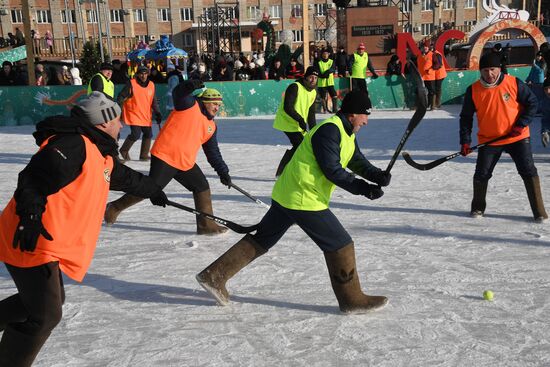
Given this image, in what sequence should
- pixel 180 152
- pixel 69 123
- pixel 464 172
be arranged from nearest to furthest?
pixel 69 123, pixel 180 152, pixel 464 172

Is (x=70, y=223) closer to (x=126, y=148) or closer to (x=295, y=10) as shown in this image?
(x=126, y=148)

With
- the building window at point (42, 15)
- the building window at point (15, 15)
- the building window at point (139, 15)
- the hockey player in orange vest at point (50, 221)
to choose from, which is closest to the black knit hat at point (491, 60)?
the hockey player in orange vest at point (50, 221)

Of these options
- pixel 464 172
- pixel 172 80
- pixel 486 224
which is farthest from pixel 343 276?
pixel 172 80

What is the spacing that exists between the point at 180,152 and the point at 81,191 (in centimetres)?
279

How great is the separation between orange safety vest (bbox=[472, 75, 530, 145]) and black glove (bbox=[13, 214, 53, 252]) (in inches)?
187

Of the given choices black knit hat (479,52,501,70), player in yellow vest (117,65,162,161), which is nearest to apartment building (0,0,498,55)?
player in yellow vest (117,65,162,161)

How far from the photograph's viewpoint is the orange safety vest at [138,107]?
32.8 feet

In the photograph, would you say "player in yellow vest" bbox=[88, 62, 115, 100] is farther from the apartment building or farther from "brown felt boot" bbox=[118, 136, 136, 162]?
the apartment building

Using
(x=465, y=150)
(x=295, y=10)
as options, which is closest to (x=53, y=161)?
(x=465, y=150)

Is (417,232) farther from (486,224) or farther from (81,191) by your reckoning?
(81,191)

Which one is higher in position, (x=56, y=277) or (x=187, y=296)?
(x=56, y=277)

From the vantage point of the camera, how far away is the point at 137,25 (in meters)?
55.4

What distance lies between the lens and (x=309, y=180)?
3.79 metres

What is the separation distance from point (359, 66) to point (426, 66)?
6.22 ft
